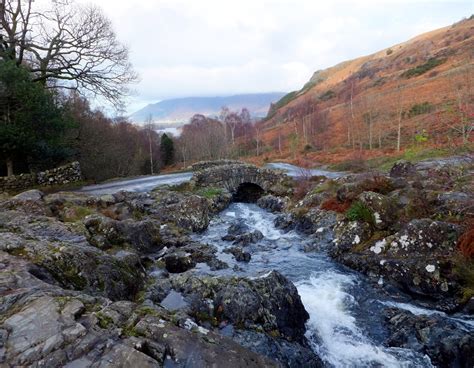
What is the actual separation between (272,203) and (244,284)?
1555 centimetres

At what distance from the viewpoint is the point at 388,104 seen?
226 ft

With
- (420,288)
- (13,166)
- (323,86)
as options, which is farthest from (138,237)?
(323,86)

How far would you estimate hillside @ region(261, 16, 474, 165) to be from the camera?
5234 centimetres

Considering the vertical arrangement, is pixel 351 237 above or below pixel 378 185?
below

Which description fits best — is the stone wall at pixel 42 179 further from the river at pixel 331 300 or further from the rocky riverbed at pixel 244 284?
the river at pixel 331 300

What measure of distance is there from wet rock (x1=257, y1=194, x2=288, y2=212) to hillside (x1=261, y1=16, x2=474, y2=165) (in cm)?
1840

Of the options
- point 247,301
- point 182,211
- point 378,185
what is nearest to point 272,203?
point 182,211

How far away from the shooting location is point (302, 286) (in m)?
10.9

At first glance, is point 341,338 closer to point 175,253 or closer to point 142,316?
point 142,316

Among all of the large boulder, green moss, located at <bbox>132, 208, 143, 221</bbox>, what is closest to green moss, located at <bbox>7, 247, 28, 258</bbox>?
green moss, located at <bbox>132, 208, 143, 221</bbox>

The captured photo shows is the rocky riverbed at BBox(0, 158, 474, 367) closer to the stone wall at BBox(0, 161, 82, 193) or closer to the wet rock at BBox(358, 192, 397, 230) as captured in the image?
the wet rock at BBox(358, 192, 397, 230)

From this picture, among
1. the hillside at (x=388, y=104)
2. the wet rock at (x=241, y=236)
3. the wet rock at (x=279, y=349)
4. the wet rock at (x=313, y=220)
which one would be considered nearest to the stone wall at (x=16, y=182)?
the wet rock at (x=241, y=236)

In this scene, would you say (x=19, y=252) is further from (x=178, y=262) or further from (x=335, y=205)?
(x=335, y=205)

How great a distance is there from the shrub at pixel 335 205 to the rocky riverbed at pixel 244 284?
0.52 feet
